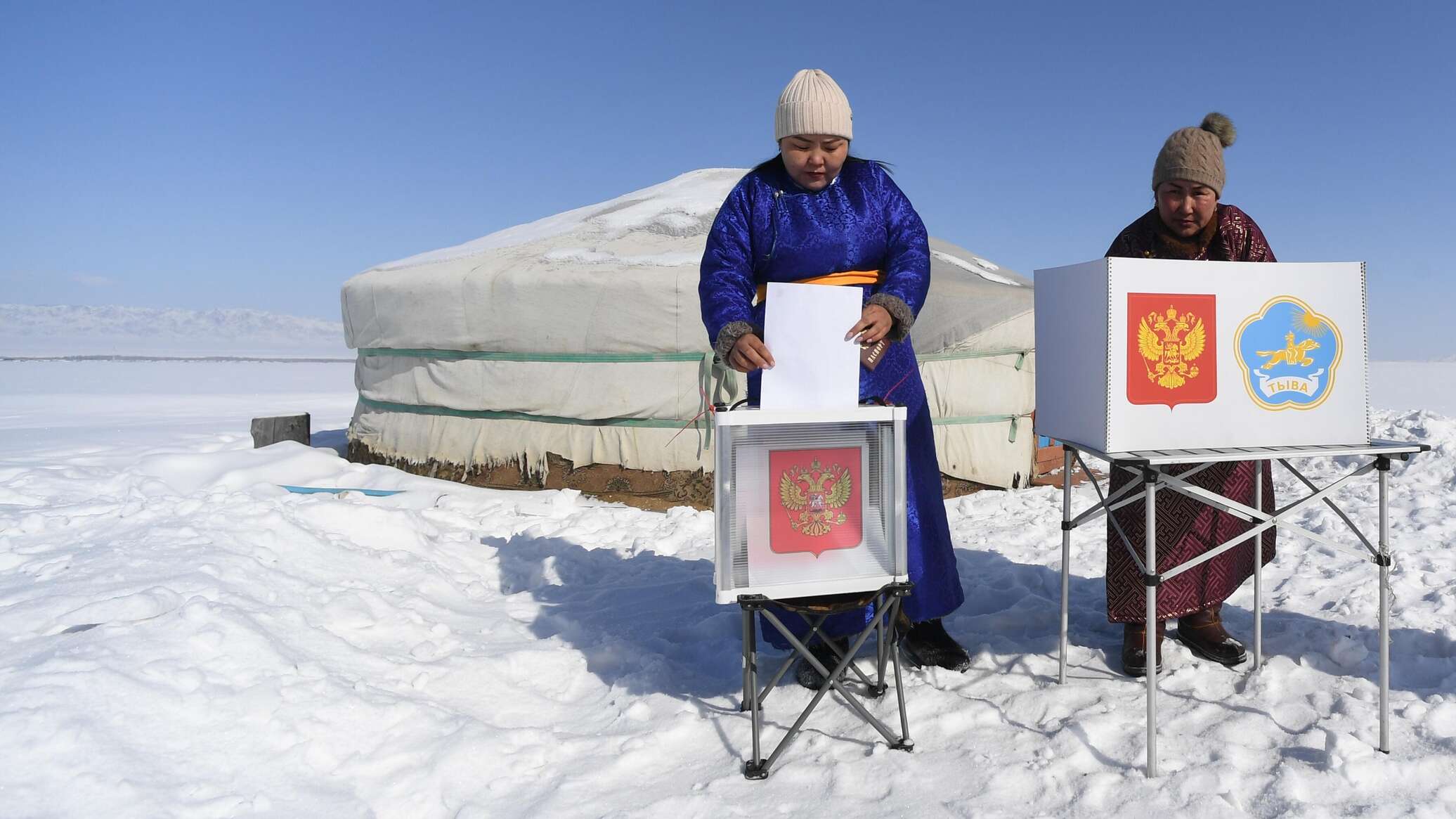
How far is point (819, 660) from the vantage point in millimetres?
2234

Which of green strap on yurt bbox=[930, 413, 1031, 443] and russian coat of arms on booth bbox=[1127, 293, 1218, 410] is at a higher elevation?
russian coat of arms on booth bbox=[1127, 293, 1218, 410]

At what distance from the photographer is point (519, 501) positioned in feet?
15.2

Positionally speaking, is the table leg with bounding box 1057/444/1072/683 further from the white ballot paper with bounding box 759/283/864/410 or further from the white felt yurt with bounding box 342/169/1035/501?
the white felt yurt with bounding box 342/169/1035/501

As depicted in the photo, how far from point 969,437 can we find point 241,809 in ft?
13.4

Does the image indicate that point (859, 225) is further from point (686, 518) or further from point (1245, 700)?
point (686, 518)

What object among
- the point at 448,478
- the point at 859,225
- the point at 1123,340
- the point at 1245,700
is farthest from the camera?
the point at 448,478

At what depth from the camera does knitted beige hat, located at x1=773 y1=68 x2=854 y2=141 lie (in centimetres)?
198

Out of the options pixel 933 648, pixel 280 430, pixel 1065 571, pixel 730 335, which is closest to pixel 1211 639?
pixel 1065 571

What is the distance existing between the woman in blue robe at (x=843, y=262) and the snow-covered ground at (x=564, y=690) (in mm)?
208

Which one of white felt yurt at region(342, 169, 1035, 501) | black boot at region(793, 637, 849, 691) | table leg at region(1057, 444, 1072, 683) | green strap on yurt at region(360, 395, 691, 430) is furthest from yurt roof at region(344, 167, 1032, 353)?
table leg at region(1057, 444, 1072, 683)

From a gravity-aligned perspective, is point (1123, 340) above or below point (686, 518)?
above

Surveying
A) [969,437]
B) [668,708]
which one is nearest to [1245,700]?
[668,708]

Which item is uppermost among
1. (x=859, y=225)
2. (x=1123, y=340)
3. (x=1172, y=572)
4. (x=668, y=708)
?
(x=859, y=225)

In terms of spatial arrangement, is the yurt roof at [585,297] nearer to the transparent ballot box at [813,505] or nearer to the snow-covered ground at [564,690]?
the snow-covered ground at [564,690]
